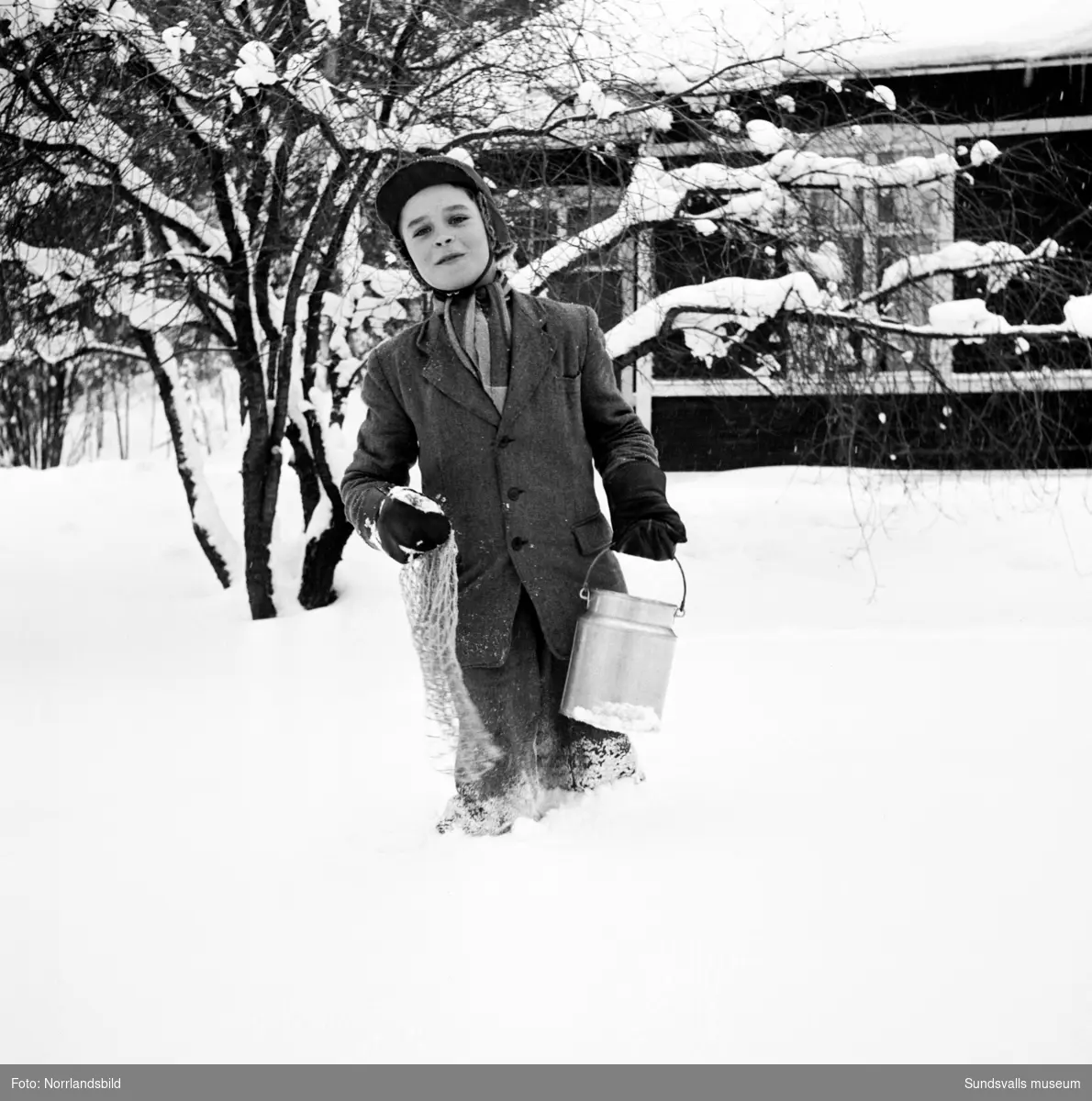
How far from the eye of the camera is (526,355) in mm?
2523

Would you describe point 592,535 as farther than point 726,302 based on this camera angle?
No

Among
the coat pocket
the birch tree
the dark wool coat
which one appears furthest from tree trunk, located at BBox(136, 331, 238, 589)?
the coat pocket

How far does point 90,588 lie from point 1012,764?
5326mm

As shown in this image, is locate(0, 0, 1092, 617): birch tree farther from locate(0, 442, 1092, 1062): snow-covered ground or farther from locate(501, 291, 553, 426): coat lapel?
locate(501, 291, 553, 426): coat lapel

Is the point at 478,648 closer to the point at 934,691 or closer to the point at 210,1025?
the point at 210,1025

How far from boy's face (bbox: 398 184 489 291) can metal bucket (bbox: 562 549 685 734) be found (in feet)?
2.33

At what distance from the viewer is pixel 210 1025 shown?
1788 millimetres

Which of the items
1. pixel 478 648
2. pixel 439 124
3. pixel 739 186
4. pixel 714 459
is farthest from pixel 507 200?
pixel 714 459

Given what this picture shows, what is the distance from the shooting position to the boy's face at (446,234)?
8.25 ft

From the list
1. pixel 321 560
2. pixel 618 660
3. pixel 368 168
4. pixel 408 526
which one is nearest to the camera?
pixel 408 526

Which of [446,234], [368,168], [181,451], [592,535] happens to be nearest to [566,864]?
[592,535]

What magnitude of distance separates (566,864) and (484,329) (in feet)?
3.75

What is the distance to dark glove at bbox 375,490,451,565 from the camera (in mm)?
2252

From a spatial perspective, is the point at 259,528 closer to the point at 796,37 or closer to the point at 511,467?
the point at 796,37
